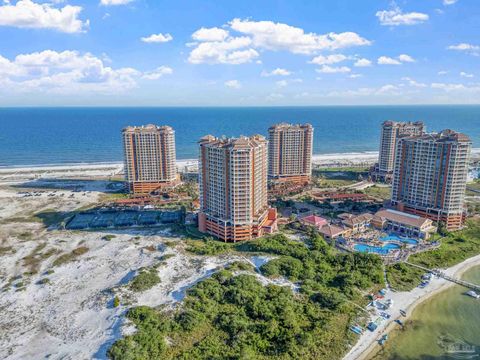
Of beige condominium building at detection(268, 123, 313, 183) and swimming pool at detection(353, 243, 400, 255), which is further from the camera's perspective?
beige condominium building at detection(268, 123, 313, 183)

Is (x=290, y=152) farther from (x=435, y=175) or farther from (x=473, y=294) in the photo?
(x=473, y=294)

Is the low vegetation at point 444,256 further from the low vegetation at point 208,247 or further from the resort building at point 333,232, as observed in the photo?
the low vegetation at point 208,247

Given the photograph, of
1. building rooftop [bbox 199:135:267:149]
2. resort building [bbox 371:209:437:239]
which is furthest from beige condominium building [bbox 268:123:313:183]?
resort building [bbox 371:209:437:239]

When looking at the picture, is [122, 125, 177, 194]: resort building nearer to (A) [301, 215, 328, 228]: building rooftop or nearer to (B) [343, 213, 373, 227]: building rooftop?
(A) [301, 215, 328, 228]: building rooftop

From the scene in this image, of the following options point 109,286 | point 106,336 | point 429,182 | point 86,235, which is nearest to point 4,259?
point 86,235

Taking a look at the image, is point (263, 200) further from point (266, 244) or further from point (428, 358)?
point (428, 358)

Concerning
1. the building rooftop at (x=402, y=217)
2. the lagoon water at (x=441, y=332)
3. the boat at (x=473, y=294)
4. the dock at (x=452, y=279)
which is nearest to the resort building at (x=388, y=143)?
the building rooftop at (x=402, y=217)

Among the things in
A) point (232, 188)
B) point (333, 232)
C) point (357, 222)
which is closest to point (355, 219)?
point (357, 222)
